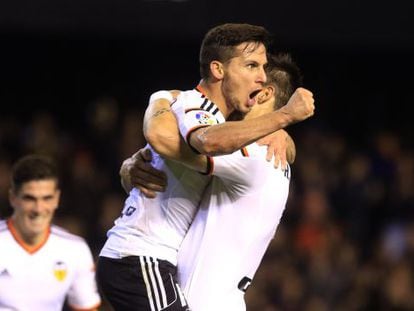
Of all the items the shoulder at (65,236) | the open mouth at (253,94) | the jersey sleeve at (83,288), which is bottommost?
the jersey sleeve at (83,288)

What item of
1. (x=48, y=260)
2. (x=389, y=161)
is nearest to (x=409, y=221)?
(x=389, y=161)

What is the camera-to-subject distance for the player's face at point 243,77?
453 centimetres

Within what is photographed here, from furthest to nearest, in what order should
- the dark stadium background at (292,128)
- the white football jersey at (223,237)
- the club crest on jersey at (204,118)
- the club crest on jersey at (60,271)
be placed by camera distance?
the dark stadium background at (292,128), the club crest on jersey at (60,271), the white football jersey at (223,237), the club crest on jersey at (204,118)

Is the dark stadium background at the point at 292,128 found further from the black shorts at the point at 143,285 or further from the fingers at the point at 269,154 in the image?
the fingers at the point at 269,154

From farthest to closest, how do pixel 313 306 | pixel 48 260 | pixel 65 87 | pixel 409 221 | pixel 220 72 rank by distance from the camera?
pixel 65 87
pixel 409 221
pixel 313 306
pixel 48 260
pixel 220 72

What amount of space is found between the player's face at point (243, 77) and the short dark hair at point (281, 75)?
26cm

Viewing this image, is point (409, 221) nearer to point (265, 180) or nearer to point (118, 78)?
point (118, 78)

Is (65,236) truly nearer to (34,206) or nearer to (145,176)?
(34,206)

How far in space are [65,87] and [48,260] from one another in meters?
6.14

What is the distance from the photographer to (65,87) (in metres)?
11.9

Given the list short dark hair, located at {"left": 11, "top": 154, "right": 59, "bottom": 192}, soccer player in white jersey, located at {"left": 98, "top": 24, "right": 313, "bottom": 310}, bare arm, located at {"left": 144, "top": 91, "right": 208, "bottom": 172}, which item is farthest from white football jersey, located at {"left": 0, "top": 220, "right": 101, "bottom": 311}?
bare arm, located at {"left": 144, "top": 91, "right": 208, "bottom": 172}

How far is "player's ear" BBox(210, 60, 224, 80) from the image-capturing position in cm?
457

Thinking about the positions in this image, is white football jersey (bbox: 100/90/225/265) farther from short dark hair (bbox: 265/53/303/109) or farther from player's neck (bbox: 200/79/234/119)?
short dark hair (bbox: 265/53/303/109)

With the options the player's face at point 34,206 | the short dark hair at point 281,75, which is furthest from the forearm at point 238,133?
the player's face at point 34,206
